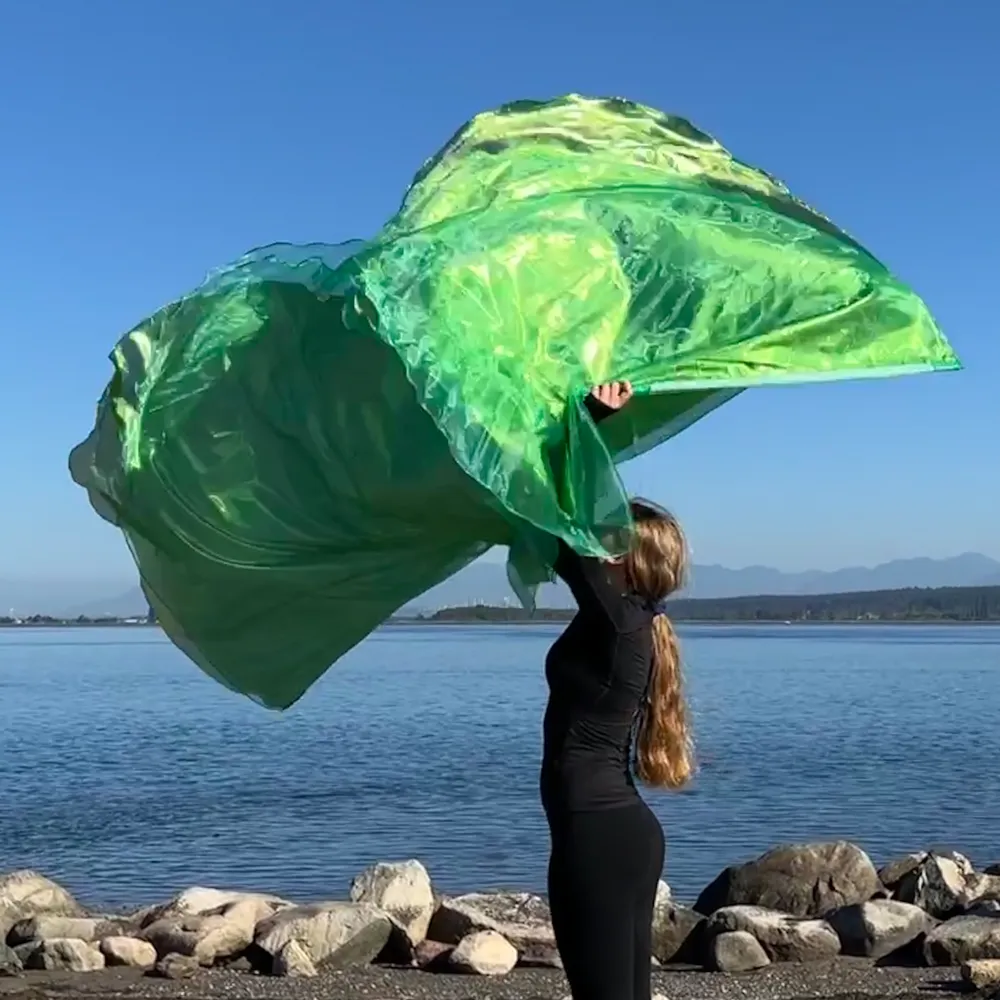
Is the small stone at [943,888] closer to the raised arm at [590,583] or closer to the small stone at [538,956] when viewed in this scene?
the small stone at [538,956]

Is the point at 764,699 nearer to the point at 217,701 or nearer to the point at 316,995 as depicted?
the point at 217,701

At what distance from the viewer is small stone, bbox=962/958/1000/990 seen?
9359 mm

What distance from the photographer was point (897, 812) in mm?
21844

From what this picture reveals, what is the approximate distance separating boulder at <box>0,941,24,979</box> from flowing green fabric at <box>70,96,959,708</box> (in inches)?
256

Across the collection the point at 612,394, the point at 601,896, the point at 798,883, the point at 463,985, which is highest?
the point at 612,394

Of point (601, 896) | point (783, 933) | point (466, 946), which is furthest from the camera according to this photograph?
point (783, 933)

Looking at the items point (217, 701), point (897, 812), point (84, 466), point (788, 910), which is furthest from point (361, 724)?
point (84, 466)

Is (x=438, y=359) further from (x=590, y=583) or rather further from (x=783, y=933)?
(x=783, y=933)

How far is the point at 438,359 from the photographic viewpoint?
466 centimetres

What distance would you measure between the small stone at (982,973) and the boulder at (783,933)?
1562 mm

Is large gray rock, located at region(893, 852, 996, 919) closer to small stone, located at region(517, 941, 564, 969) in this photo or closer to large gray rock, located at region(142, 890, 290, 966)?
small stone, located at region(517, 941, 564, 969)

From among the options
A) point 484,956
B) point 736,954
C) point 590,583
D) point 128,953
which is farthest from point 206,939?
point 590,583

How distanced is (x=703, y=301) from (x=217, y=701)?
150 ft

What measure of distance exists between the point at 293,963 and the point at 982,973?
13.8ft
